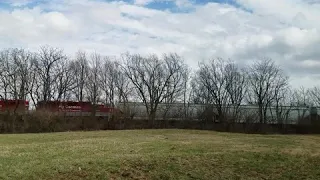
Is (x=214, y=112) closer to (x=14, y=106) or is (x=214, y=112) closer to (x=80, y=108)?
(x=80, y=108)

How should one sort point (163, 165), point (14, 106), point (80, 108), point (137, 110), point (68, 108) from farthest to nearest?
point (137, 110) → point (80, 108) → point (68, 108) → point (14, 106) → point (163, 165)

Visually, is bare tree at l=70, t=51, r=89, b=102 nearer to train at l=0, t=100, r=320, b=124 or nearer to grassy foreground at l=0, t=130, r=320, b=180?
train at l=0, t=100, r=320, b=124

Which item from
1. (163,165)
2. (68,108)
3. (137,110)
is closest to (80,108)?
(68,108)

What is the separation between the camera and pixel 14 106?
5731cm

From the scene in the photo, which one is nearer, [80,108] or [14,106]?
[14,106]

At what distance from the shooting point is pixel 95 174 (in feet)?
40.5

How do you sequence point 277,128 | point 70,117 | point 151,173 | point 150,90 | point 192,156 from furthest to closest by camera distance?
point 150,90
point 277,128
point 70,117
point 192,156
point 151,173

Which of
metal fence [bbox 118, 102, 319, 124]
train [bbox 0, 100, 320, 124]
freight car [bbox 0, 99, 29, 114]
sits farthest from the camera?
metal fence [bbox 118, 102, 319, 124]

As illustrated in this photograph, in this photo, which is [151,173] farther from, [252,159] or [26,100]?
[26,100]

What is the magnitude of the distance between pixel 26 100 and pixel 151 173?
179ft

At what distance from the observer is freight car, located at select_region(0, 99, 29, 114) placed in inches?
2088

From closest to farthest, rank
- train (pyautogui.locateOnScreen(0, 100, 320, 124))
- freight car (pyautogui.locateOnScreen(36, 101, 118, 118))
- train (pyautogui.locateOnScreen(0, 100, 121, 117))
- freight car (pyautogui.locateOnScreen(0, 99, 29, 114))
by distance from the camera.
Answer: freight car (pyautogui.locateOnScreen(0, 99, 29, 114)) → train (pyautogui.locateOnScreen(0, 100, 121, 117)) → train (pyautogui.locateOnScreen(0, 100, 320, 124)) → freight car (pyautogui.locateOnScreen(36, 101, 118, 118))

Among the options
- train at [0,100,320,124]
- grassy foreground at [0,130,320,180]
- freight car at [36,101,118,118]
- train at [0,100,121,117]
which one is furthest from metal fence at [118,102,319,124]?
grassy foreground at [0,130,320,180]

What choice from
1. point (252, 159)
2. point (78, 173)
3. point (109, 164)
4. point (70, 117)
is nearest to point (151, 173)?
point (109, 164)
